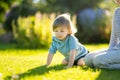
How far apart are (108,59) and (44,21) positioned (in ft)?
31.2

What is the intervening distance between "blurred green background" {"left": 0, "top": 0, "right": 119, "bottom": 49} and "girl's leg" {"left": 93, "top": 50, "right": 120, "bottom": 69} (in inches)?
345

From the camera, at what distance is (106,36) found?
64.4 ft

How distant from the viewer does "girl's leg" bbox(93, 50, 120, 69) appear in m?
6.80

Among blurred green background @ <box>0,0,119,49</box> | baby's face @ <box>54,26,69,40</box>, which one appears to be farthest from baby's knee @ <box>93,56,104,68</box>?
blurred green background @ <box>0,0,119,49</box>

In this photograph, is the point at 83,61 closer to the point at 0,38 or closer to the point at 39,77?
the point at 39,77

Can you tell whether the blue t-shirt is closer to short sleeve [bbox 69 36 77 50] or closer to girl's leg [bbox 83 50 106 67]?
short sleeve [bbox 69 36 77 50]

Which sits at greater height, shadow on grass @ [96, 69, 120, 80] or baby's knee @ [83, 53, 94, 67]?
baby's knee @ [83, 53, 94, 67]

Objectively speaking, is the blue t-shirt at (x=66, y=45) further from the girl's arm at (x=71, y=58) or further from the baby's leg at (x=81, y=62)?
the baby's leg at (x=81, y=62)

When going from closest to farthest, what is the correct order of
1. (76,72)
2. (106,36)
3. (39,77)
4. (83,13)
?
(39,77) < (76,72) < (106,36) < (83,13)

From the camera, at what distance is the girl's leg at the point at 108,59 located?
6797 mm

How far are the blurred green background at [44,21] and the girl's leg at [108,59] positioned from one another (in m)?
8.77

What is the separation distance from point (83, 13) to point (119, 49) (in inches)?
560

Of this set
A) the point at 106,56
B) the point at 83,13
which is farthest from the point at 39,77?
the point at 83,13

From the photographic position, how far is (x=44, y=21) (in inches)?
635
